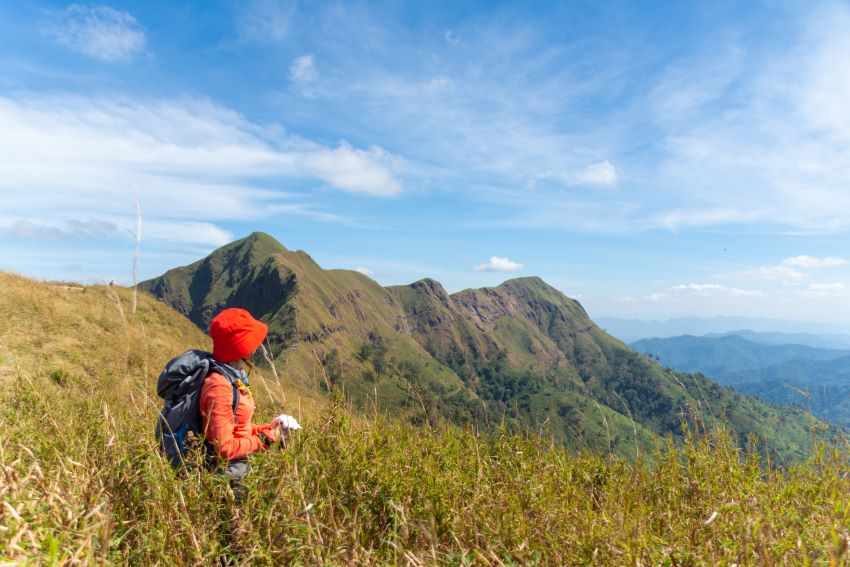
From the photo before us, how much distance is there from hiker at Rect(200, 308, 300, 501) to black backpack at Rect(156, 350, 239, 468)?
57 mm

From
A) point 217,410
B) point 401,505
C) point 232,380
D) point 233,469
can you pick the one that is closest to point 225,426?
point 217,410

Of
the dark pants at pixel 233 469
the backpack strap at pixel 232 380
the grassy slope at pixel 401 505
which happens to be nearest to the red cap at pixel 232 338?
the backpack strap at pixel 232 380

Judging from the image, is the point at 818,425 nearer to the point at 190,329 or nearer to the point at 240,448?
the point at 240,448

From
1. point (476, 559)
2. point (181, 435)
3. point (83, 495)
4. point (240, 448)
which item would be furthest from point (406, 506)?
point (83, 495)

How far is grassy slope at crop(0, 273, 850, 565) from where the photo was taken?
2494 mm

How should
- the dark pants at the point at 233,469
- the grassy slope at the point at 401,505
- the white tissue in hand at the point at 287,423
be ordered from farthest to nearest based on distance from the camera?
the white tissue in hand at the point at 287,423 < the dark pants at the point at 233,469 < the grassy slope at the point at 401,505

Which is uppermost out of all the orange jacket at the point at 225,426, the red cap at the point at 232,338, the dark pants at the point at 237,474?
the red cap at the point at 232,338

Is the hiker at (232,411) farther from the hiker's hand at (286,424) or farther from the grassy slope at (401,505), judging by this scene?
the grassy slope at (401,505)

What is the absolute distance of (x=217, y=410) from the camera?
359cm

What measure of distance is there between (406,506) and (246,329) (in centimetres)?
218

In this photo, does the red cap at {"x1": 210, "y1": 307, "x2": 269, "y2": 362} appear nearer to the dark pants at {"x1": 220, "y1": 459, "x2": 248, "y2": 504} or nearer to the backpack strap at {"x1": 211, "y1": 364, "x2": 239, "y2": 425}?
the backpack strap at {"x1": 211, "y1": 364, "x2": 239, "y2": 425}

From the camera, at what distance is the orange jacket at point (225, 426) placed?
351 cm

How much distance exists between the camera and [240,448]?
3572mm

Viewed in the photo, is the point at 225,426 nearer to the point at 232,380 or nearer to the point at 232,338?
the point at 232,380
